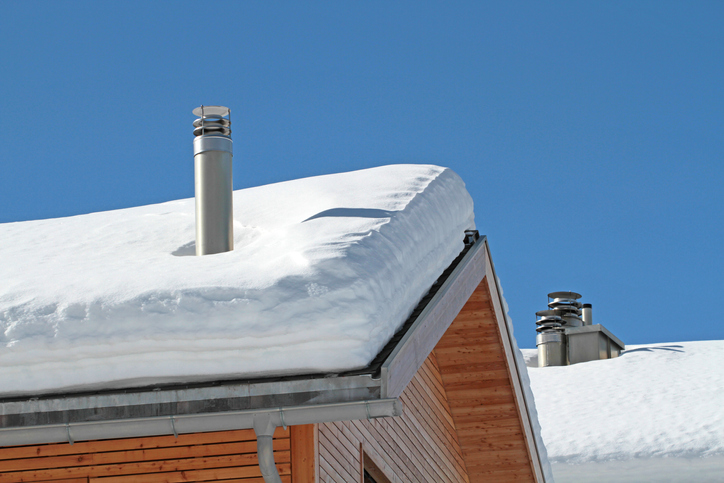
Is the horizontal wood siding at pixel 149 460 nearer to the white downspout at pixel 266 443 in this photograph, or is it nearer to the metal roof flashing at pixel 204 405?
the white downspout at pixel 266 443

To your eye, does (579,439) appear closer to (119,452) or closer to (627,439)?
(627,439)

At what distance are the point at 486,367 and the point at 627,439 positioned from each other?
21.3 feet

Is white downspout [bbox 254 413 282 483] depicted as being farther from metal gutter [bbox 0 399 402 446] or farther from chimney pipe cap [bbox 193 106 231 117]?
chimney pipe cap [bbox 193 106 231 117]

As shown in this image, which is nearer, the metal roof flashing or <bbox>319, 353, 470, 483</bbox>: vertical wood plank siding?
the metal roof flashing

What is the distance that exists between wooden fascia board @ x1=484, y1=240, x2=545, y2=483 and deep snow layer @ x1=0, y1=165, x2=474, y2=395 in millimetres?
1333

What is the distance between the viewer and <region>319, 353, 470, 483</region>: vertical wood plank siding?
4.34 metres

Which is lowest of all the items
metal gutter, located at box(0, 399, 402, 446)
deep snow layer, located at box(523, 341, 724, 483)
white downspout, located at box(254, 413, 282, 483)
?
white downspout, located at box(254, 413, 282, 483)

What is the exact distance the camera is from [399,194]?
15.8ft

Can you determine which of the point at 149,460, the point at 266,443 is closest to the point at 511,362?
the point at 149,460

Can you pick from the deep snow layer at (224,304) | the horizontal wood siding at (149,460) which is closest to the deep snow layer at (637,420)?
the deep snow layer at (224,304)

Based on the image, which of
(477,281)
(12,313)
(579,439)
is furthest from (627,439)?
(12,313)

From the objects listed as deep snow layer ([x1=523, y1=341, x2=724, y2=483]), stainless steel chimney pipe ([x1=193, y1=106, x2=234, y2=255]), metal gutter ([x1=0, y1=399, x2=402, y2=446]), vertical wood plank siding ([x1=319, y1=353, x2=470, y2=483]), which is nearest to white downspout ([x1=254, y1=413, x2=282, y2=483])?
metal gutter ([x1=0, y1=399, x2=402, y2=446])

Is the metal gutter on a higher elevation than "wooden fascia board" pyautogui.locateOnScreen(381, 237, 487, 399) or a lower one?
lower

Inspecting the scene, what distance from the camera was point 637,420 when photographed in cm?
1230
